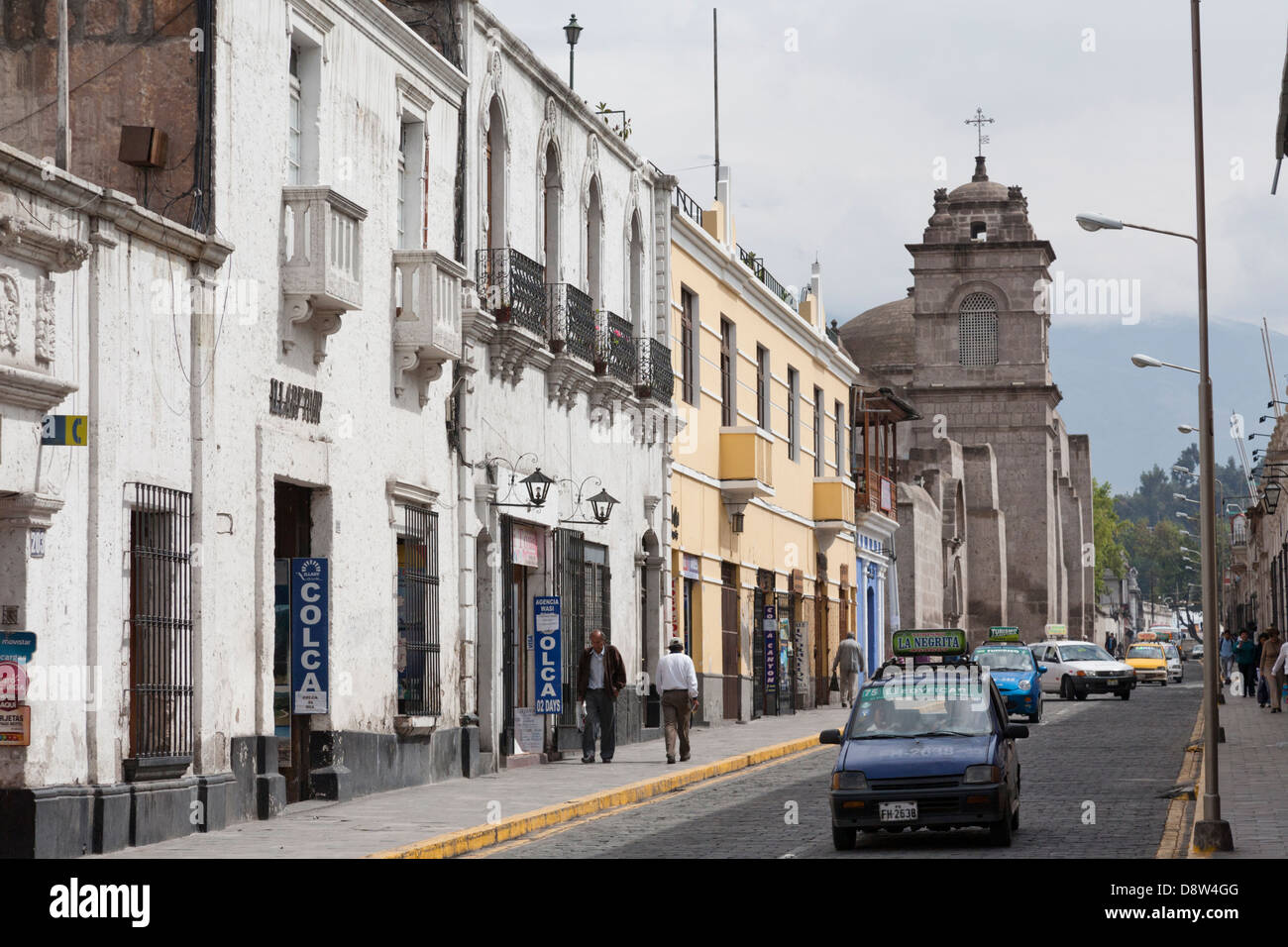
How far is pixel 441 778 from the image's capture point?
911 inches

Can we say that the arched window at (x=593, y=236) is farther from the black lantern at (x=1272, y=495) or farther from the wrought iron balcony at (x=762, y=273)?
the black lantern at (x=1272, y=495)

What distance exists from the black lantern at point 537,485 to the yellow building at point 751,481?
774cm

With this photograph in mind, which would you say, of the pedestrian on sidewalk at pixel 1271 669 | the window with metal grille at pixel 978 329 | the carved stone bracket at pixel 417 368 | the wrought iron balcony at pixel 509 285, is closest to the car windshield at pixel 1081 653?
the pedestrian on sidewalk at pixel 1271 669

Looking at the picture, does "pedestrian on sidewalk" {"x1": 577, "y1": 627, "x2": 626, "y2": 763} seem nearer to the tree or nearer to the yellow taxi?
the yellow taxi

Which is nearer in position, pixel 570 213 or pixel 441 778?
pixel 441 778

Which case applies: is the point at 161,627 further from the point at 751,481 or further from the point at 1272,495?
the point at 1272,495

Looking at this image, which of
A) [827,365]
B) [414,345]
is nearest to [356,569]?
[414,345]

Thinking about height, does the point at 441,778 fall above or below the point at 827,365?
below

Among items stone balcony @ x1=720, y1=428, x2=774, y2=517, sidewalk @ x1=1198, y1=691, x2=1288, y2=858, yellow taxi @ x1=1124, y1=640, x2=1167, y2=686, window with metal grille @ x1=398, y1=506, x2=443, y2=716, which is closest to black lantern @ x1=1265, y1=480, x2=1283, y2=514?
sidewalk @ x1=1198, y1=691, x2=1288, y2=858

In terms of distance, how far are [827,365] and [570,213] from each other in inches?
774

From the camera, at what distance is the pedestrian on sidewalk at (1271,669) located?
1581 inches

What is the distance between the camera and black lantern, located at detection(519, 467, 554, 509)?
25.1 metres

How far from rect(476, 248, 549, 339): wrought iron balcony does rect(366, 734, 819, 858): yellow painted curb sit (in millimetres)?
6297
